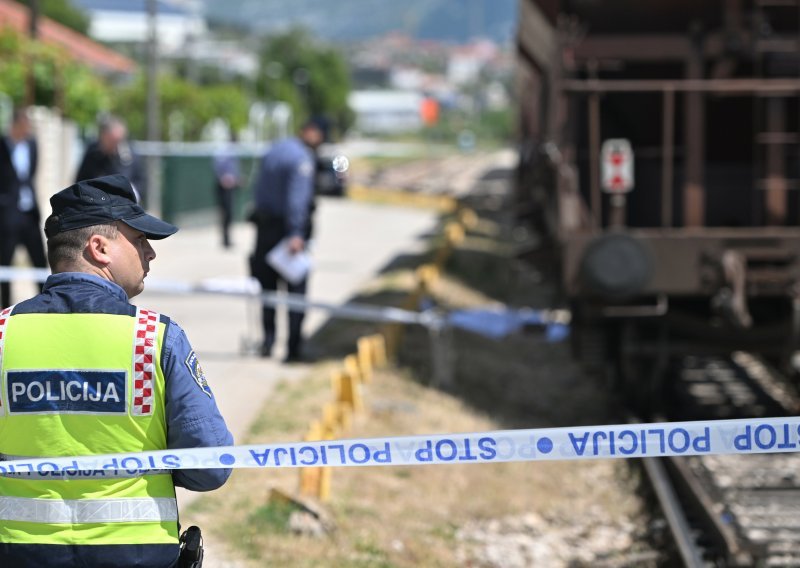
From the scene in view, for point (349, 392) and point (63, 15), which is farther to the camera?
point (63, 15)

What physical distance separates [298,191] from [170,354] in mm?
7642

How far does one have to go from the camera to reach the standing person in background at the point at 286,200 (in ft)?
35.9

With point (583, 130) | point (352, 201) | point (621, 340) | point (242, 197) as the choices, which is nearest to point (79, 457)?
point (621, 340)

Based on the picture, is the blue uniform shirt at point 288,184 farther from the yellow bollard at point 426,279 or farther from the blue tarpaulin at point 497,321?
the yellow bollard at point 426,279

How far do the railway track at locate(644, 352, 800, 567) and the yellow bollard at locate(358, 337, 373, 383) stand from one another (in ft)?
7.56

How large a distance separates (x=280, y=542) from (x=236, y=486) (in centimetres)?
132

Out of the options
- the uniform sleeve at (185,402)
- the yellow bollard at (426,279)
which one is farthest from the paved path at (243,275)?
the uniform sleeve at (185,402)

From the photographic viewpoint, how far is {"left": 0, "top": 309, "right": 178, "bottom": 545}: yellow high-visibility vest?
3.32 metres

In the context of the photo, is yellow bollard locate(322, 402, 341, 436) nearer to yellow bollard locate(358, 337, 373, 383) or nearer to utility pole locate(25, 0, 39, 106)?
yellow bollard locate(358, 337, 373, 383)

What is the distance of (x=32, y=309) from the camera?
3404mm

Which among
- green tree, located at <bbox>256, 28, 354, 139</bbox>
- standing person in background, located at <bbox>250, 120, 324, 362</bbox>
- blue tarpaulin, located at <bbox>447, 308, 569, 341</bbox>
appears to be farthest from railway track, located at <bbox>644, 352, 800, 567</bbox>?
green tree, located at <bbox>256, 28, 354, 139</bbox>

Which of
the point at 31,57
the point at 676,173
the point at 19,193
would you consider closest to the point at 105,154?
the point at 19,193

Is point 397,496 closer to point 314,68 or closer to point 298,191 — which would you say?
point 298,191

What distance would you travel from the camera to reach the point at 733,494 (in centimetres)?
828
